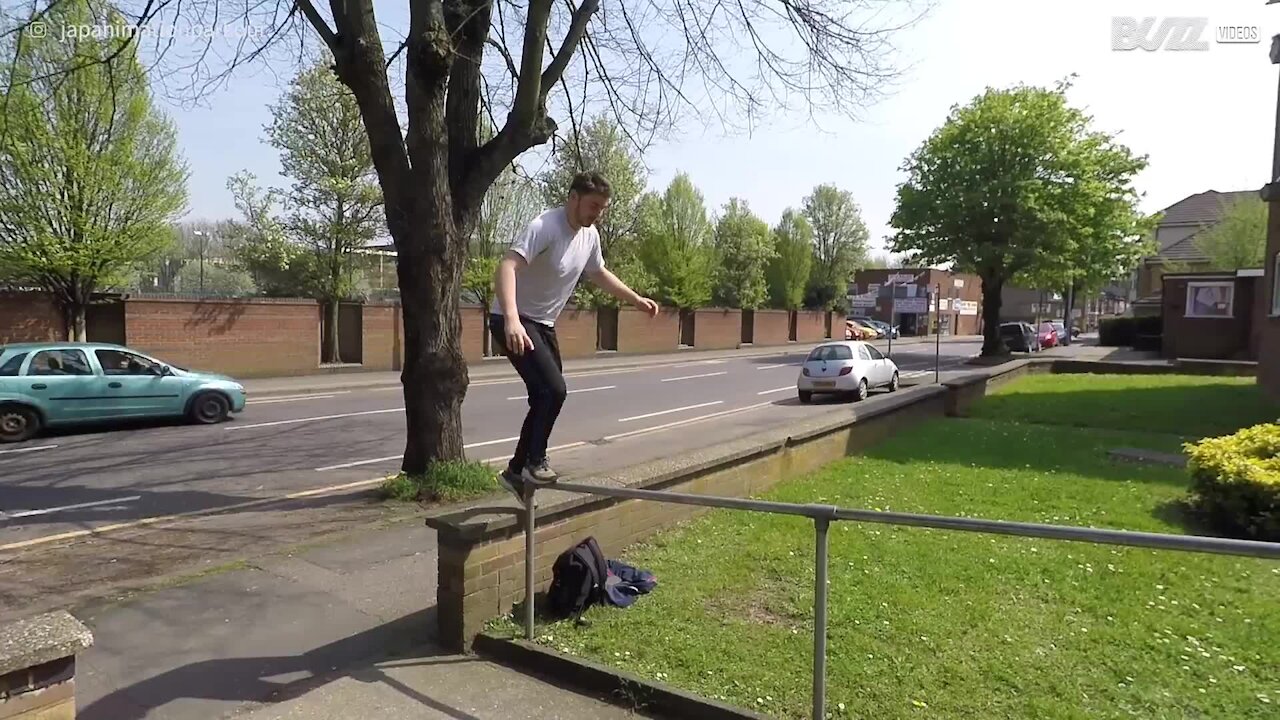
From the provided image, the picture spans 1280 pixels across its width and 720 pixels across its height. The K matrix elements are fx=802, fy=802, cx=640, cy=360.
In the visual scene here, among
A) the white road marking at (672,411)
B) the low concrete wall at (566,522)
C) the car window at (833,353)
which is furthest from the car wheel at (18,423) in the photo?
the car window at (833,353)

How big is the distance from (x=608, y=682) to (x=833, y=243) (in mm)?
64003

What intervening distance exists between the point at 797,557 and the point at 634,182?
33822 mm

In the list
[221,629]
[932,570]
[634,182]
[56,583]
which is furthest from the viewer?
[634,182]

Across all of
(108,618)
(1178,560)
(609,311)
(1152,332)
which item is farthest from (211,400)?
(1152,332)

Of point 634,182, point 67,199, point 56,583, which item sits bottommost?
point 56,583

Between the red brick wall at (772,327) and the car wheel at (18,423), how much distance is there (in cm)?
4189

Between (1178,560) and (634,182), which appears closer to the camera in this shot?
(1178,560)

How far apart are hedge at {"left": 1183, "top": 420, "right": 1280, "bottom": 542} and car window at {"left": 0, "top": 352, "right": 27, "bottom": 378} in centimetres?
1533

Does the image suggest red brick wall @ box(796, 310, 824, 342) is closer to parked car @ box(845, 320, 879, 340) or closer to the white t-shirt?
parked car @ box(845, 320, 879, 340)

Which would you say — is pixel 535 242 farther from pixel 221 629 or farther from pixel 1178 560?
pixel 1178 560

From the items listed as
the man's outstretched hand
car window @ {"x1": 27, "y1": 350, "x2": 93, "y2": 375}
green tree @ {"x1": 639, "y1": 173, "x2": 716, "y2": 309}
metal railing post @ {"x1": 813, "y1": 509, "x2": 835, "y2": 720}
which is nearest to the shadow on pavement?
metal railing post @ {"x1": 813, "y1": 509, "x2": 835, "y2": 720}

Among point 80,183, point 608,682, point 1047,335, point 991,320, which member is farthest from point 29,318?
point 1047,335

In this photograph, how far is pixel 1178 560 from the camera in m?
5.52

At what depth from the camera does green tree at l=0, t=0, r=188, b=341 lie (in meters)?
17.5
